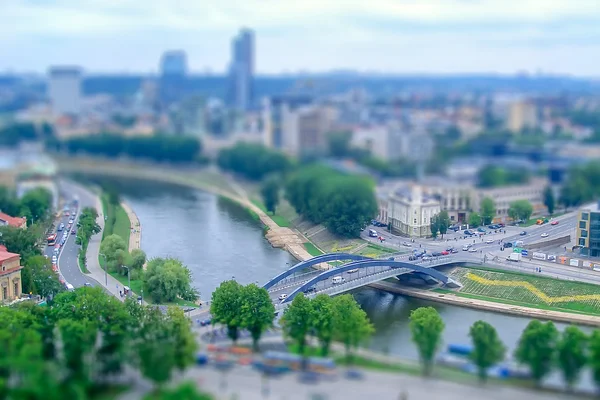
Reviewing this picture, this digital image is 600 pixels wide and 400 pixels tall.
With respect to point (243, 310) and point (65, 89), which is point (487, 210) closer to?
point (243, 310)

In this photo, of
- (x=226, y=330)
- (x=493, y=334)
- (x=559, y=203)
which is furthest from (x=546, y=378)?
(x=559, y=203)

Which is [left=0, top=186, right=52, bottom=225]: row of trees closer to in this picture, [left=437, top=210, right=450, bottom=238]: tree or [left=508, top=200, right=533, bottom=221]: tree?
[left=437, top=210, right=450, bottom=238]: tree

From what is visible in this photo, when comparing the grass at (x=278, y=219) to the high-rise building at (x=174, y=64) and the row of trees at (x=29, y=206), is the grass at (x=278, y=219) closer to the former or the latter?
the row of trees at (x=29, y=206)

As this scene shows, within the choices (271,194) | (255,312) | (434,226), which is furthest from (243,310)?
(271,194)

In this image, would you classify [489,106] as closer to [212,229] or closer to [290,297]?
[212,229]

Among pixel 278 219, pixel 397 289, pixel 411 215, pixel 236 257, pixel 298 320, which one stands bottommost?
pixel 397 289

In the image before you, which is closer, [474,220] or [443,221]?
[443,221]

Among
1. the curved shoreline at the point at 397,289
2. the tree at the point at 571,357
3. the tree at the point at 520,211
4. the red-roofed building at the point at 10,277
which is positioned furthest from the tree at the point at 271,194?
the tree at the point at 571,357

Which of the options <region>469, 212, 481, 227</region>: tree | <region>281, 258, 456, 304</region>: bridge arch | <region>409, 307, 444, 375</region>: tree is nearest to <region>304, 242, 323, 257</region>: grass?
<region>281, 258, 456, 304</region>: bridge arch
